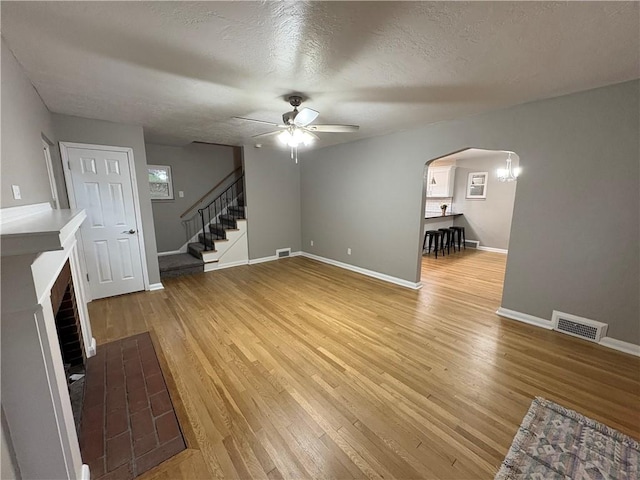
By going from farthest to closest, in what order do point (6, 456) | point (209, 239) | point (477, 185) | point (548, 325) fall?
point (477, 185)
point (209, 239)
point (548, 325)
point (6, 456)

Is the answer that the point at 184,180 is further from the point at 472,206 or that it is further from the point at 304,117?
the point at 472,206

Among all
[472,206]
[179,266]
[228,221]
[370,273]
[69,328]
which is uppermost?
[472,206]

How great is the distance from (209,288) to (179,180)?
3.13 meters

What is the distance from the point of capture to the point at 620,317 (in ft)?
8.32

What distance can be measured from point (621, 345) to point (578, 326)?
0.32 meters

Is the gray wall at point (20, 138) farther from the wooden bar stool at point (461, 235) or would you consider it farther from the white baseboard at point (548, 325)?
the wooden bar stool at point (461, 235)

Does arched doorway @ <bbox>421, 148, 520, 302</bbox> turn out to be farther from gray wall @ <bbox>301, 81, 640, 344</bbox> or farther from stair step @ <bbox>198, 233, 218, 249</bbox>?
stair step @ <bbox>198, 233, 218, 249</bbox>

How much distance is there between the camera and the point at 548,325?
296cm

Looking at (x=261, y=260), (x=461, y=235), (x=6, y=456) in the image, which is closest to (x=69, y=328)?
(x=6, y=456)

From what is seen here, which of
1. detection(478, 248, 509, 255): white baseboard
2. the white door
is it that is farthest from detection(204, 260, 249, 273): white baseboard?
detection(478, 248, 509, 255): white baseboard

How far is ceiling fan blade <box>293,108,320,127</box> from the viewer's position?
7.71ft

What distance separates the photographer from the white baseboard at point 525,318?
297 centimetres

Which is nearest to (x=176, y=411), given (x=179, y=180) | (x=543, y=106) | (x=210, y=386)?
(x=210, y=386)

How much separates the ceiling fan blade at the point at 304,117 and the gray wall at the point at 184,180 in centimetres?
448
